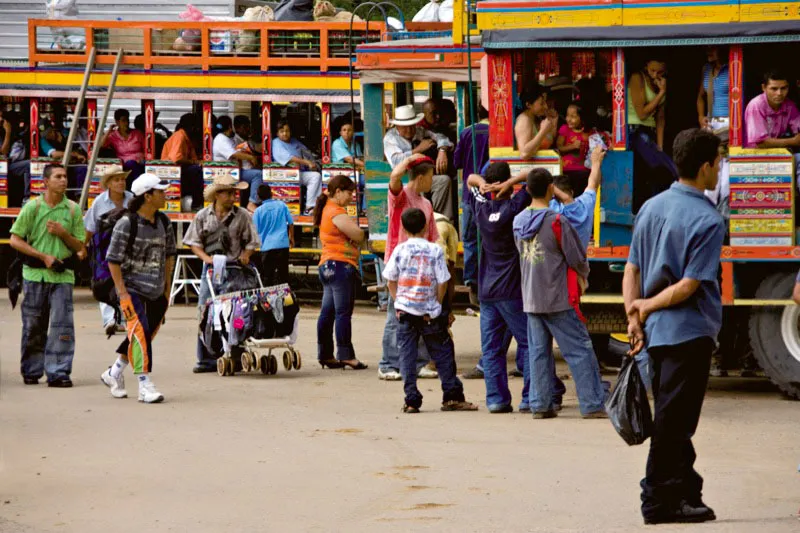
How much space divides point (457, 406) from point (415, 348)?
0.53 m

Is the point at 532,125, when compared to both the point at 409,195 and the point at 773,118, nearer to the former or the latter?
the point at 409,195

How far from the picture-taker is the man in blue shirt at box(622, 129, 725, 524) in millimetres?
6598

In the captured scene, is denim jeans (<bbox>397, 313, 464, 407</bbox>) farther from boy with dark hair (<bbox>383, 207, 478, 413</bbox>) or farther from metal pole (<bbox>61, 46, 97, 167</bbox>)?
metal pole (<bbox>61, 46, 97, 167</bbox>)

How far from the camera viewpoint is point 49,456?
8.85 m

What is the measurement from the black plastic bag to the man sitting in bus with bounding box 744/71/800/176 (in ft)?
14.8

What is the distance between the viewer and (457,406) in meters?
10.7

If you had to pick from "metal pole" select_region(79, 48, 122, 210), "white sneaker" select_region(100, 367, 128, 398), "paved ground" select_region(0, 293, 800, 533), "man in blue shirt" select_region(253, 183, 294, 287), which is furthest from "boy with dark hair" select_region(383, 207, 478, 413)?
"metal pole" select_region(79, 48, 122, 210)

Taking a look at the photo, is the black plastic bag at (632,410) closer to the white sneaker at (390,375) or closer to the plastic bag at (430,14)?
the white sneaker at (390,375)

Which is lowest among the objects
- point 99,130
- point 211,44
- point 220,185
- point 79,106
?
point 220,185

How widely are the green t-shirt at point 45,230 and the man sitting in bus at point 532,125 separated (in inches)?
143

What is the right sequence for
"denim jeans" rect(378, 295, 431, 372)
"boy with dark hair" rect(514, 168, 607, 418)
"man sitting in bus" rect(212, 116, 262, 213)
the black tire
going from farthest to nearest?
"man sitting in bus" rect(212, 116, 262, 213) < "denim jeans" rect(378, 295, 431, 372) < the black tire < "boy with dark hair" rect(514, 168, 607, 418)

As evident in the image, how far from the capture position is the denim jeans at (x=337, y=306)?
515 inches

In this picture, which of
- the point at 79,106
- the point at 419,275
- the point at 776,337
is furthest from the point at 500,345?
the point at 79,106

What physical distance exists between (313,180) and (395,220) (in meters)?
7.84
